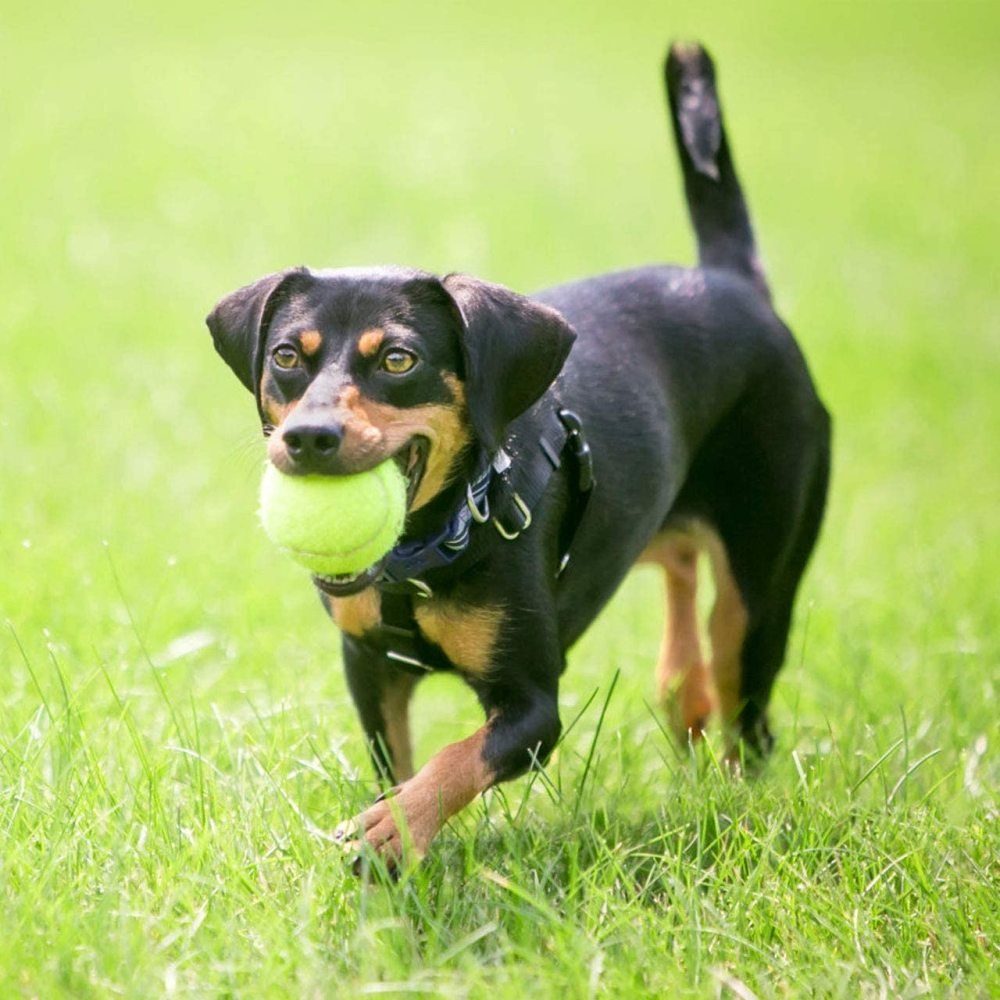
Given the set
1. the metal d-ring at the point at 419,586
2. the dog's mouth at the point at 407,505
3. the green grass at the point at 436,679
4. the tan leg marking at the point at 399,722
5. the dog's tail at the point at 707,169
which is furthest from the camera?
the dog's tail at the point at 707,169

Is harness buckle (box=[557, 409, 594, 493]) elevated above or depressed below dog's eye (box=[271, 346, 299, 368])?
below

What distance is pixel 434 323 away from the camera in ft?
12.5

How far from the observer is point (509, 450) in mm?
3920

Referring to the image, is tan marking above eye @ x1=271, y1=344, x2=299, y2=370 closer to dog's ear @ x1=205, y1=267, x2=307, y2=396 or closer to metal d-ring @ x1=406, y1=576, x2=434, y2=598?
dog's ear @ x1=205, y1=267, x2=307, y2=396

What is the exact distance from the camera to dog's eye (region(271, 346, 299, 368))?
3.77 m

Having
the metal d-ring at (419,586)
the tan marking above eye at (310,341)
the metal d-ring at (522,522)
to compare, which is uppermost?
the tan marking above eye at (310,341)

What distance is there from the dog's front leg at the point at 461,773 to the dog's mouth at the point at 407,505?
1.34ft

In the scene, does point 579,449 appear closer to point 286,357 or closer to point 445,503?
point 445,503

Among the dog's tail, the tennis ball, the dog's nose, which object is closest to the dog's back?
the dog's tail

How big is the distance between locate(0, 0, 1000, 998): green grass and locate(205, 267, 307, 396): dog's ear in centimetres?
81

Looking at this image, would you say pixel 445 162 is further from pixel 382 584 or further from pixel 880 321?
pixel 382 584

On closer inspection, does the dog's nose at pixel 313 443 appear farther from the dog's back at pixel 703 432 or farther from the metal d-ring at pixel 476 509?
the dog's back at pixel 703 432

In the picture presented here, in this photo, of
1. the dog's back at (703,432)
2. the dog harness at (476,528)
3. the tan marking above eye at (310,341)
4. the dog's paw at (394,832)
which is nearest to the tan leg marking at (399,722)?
the dog harness at (476,528)

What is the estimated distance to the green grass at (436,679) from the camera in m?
3.32
